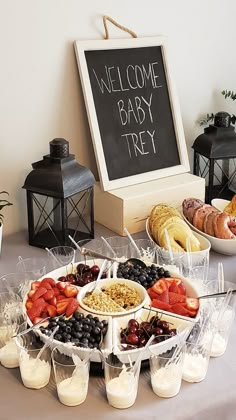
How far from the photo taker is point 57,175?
1407 millimetres

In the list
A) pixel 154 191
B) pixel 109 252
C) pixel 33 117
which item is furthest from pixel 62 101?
pixel 109 252

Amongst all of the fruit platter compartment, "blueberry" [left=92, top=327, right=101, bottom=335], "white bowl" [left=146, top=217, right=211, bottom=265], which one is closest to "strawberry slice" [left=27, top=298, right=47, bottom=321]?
the fruit platter compartment

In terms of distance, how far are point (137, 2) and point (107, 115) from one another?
32cm

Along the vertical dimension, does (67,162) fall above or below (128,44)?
below

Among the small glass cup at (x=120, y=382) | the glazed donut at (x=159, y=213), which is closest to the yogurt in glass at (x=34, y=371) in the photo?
the small glass cup at (x=120, y=382)

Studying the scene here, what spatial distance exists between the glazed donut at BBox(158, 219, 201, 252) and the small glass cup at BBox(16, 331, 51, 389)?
48 cm

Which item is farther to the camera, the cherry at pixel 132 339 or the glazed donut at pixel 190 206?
the glazed donut at pixel 190 206

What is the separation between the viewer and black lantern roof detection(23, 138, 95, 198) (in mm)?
1402

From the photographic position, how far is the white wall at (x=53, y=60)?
1.48 meters

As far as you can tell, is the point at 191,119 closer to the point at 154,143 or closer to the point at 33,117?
the point at 154,143

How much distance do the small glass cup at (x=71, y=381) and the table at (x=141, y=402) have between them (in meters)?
0.01

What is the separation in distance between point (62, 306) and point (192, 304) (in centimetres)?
23

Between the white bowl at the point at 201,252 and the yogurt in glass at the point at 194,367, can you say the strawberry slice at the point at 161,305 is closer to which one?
the yogurt in glass at the point at 194,367

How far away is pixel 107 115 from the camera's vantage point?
1620 mm
